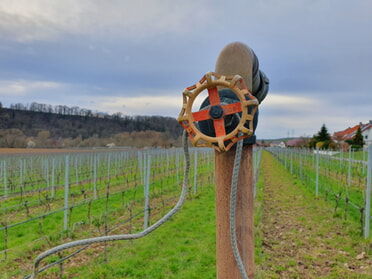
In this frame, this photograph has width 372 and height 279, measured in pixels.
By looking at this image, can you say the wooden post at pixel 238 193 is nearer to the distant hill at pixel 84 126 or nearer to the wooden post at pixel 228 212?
the wooden post at pixel 228 212

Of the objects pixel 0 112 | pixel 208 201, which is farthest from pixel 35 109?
pixel 208 201

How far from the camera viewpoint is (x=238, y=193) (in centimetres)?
104

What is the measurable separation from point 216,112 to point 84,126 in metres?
92.4

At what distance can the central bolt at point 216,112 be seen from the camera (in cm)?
94

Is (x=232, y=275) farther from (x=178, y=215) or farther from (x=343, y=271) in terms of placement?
(x=178, y=215)

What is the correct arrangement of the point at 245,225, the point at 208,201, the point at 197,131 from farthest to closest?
the point at 208,201 → the point at 245,225 → the point at 197,131

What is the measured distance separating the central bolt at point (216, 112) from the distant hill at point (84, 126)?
6267cm

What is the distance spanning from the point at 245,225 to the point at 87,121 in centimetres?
9579

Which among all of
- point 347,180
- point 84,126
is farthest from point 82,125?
point 347,180

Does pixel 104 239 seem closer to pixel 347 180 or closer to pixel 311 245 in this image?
pixel 311 245

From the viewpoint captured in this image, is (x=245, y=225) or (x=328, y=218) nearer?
(x=245, y=225)

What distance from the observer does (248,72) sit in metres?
1.05

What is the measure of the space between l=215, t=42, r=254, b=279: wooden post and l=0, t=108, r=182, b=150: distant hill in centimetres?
6256

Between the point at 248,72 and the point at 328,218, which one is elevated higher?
the point at 248,72
